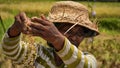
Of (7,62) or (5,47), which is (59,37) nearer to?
(5,47)

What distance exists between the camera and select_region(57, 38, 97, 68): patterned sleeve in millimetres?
3074

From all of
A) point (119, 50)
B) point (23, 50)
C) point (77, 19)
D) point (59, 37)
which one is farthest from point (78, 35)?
point (119, 50)

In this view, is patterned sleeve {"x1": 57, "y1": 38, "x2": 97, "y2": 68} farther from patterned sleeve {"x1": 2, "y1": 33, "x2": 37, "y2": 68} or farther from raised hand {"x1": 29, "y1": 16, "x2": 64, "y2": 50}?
patterned sleeve {"x1": 2, "y1": 33, "x2": 37, "y2": 68}

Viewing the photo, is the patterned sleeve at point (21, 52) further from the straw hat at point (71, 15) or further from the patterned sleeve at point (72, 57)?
the patterned sleeve at point (72, 57)

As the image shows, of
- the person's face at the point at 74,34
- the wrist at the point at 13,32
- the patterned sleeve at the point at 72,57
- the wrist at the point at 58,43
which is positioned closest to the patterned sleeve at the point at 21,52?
the wrist at the point at 13,32

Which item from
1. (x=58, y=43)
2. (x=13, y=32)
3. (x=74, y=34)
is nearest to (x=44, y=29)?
(x=58, y=43)

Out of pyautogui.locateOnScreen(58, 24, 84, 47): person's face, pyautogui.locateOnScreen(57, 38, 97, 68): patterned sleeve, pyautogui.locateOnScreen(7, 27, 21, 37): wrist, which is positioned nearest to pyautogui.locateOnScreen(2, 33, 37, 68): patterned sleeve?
pyautogui.locateOnScreen(7, 27, 21, 37): wrist

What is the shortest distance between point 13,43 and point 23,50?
A: 220 millimetres

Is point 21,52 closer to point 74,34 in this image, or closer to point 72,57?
point 74,34

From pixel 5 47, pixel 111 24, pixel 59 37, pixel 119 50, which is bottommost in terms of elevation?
pixel 111 24

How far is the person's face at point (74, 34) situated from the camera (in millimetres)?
3656

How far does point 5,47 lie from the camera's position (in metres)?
3.60

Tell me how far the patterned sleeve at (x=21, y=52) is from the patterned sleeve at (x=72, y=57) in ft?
1.60

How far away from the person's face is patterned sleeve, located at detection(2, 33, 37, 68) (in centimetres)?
27
